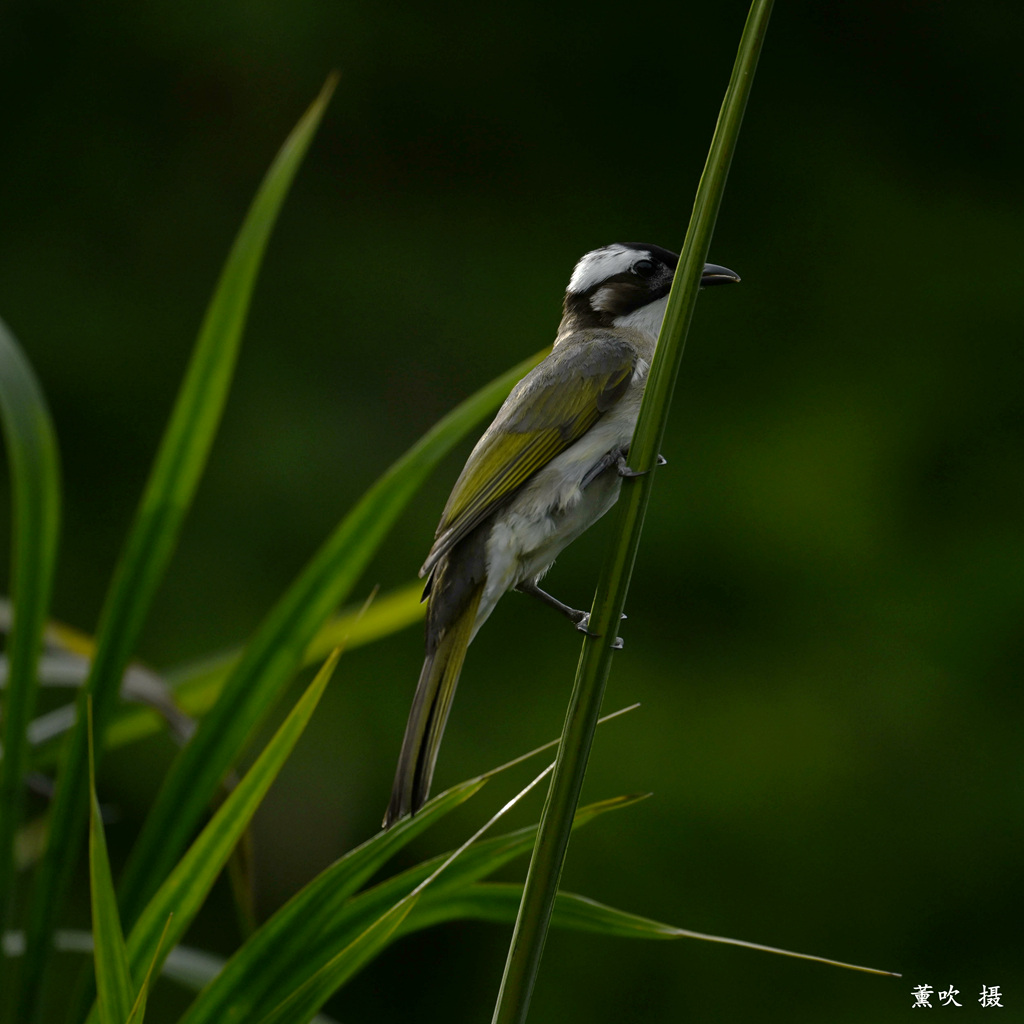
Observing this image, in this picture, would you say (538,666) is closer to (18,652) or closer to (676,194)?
(676,194)

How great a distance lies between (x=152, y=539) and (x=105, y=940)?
411 mm

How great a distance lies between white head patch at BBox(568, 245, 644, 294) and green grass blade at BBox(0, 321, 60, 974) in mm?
686

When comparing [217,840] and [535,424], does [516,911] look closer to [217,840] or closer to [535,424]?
[217,840]

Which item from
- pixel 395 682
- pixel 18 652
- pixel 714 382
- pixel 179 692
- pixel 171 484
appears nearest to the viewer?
→ pixel 18 652

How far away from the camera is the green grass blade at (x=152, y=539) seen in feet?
3.02

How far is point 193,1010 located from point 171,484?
1.54 ft

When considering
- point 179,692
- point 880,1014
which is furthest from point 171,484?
point 880,1014

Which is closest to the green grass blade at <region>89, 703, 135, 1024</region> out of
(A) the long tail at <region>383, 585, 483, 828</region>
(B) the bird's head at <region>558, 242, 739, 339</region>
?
(A) the long tail at <region>383, 585, 483, 828</region>

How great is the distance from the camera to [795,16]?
13.0 ft

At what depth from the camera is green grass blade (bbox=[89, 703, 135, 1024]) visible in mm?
698

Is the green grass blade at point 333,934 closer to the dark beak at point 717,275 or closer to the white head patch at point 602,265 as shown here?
the dark beak at point 717,275

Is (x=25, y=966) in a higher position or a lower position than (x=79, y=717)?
lower

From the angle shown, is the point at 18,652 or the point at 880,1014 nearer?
the point at 18,652

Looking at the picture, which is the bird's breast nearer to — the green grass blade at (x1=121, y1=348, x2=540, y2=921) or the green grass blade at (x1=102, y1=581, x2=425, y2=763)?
the green grass blade at (x1=121, y1=348, x2=540, y2=921)
